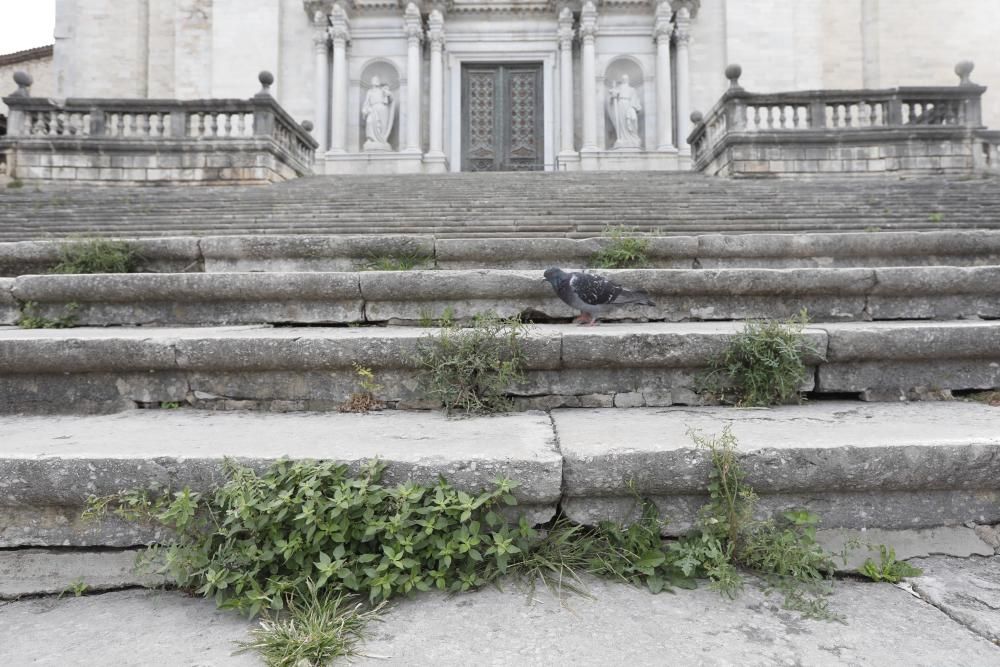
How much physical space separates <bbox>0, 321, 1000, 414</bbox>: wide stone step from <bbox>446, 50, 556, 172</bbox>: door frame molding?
44.7 ft

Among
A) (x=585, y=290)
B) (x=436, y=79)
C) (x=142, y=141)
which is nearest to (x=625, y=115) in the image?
(x=436, y=79)

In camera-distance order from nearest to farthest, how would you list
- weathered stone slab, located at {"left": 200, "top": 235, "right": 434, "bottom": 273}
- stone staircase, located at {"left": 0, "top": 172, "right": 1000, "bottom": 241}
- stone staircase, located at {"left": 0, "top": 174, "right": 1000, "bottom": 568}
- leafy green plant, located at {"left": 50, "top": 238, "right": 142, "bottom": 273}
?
1. stone staircase, located at {"left": 0, "top": 174, "right": 1000, "bottom": 568}
2. leafy green plant, located at {"left": 50, "top": 238, "right": 142, "bottom": 273}
3. weathered stone slab, located at {"left": 200, "top": 235, "right": 434, "bottom": 273}
4. stone staircase, located at {"left": 0, "top": 172, "right": 1000, "bottom": 241}

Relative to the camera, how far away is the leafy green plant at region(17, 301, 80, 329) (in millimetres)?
3217

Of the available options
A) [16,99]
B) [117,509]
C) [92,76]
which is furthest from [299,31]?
[117,509]

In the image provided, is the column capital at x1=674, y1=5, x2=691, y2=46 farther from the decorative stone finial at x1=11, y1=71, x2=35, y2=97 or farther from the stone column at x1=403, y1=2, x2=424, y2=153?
the decorative stone finial at x1=11, y1=71, x2=35, y2=97

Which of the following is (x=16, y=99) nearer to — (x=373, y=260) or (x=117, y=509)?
(x=373, y=260)

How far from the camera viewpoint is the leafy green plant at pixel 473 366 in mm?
2395

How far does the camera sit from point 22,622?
4.94 feet

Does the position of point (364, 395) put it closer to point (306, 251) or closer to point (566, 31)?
point (306, 251)

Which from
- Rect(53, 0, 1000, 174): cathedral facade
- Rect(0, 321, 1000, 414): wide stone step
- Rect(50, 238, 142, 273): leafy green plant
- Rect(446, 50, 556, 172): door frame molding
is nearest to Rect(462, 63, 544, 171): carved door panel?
Rect(53, 0, 1000, 174): cathedral facade

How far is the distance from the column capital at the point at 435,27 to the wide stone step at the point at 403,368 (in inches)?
577

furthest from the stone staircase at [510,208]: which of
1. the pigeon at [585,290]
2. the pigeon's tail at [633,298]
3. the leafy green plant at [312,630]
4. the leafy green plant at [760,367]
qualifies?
the leafy green plant at [312,630]

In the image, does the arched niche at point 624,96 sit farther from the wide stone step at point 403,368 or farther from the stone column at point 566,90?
the wide stone step at point 403,368

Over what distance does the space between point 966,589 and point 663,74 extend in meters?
15.6
